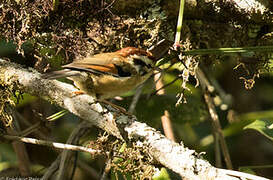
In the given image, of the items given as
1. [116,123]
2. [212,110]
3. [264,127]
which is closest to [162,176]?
[116,123]

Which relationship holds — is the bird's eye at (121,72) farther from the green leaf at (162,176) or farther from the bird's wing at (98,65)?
the green leaf at (162,176)

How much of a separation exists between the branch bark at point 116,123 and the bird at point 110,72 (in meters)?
0.07

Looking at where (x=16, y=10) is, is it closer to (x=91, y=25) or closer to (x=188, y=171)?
(x=91, y=25)

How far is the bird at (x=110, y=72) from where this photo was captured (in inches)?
89.7

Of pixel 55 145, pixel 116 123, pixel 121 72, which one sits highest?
pixel 121 72

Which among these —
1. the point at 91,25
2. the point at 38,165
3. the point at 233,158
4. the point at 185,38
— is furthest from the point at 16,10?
the point at 233,158

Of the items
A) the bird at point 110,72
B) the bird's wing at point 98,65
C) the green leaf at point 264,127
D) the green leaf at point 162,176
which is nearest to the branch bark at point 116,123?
the bird at point 110,72

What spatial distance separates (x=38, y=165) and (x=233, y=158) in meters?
1.82

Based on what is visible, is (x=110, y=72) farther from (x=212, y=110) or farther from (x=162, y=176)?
(x=212, y=110)

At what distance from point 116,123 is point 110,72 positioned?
0.26m

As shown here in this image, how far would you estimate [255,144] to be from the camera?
15.4 ft

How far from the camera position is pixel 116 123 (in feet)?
7.51

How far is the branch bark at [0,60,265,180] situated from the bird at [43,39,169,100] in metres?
0.07

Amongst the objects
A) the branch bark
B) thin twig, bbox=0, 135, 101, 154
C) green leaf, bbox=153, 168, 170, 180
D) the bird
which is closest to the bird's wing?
the bird
